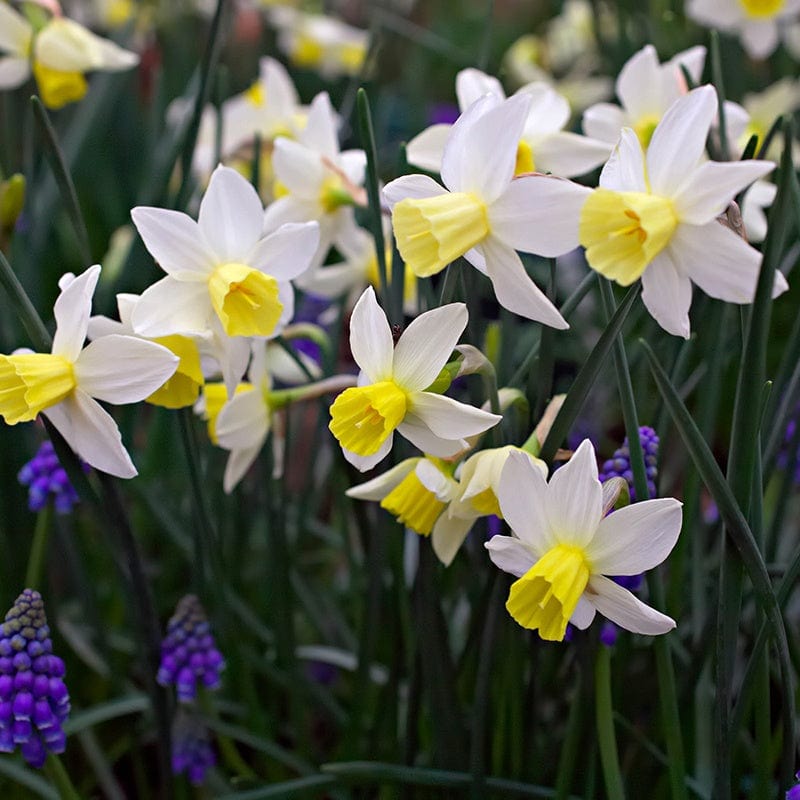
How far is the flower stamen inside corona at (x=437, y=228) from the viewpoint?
76 cm

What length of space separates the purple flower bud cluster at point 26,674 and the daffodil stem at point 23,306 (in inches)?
9.6

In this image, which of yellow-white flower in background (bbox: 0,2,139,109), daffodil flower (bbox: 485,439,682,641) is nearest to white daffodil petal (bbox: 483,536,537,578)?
daffodil flower (bbox: 485,439,682,641)

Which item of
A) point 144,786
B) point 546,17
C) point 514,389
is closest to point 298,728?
point 144,786

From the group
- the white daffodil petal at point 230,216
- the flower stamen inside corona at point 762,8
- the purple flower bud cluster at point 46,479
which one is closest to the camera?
the white daffodil petal at point 230,216

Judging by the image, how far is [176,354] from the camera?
891 millimetres

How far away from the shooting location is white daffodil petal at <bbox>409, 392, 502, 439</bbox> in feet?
2.53

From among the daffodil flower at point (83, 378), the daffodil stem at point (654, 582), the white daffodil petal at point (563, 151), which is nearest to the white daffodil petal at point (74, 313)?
the daffodil flower at point (83, 378)

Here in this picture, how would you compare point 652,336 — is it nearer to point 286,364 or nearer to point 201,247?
point 286,364

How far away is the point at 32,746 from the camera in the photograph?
38.7 inches

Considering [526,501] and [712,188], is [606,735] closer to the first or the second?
[526,501]

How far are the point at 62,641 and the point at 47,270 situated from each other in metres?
1.14

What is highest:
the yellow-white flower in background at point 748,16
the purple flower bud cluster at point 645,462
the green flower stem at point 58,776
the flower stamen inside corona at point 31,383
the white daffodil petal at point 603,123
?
the yellow-white flower in background at point 748,16

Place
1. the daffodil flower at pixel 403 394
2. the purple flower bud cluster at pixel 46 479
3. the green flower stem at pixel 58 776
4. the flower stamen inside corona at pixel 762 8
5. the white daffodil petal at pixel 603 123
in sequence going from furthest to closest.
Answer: the flower stamen inside corona at pixel 762 8 < the white daffodil petal at pixel 603 123 < the purple flower bud cluster at pixel 46 479 < the green flower stem at pixel 58 776 < the daffodil flower at pixel 403 394

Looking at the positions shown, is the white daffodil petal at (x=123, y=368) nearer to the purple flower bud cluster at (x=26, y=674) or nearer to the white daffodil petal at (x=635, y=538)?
the purple flower bud cluster at (x=26, y=674)
